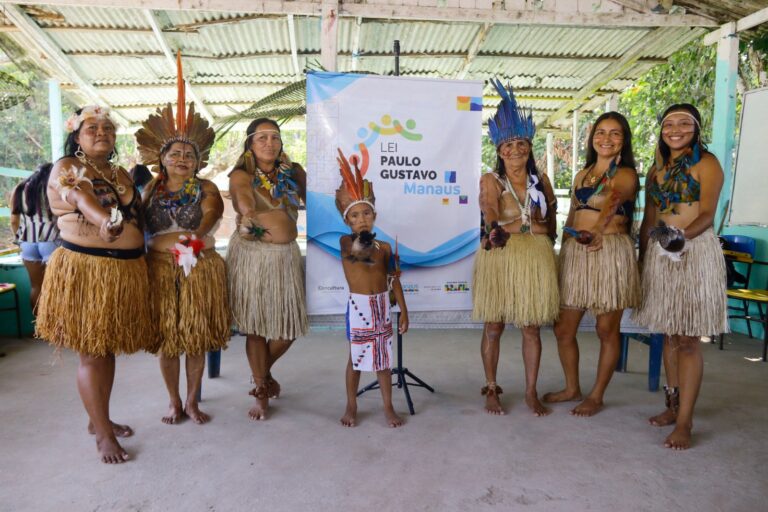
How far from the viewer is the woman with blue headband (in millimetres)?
3117

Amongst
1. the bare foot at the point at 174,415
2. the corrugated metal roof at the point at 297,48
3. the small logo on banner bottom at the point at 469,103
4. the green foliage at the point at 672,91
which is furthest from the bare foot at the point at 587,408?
the green foliage at the point at 672,91

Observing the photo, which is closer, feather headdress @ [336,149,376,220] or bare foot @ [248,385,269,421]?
feather headdress @ [336,149,376,220]

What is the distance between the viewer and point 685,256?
2799mm

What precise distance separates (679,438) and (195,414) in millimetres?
2513

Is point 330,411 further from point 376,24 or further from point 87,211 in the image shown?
point 376,24

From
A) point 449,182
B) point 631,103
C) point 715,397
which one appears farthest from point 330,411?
point 631,103

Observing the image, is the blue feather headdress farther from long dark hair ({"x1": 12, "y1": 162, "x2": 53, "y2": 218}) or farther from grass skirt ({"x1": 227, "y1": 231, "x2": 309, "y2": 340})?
long dark hair ({"x1": 12, "y1": 162, "x2": 53, "y2": 218})

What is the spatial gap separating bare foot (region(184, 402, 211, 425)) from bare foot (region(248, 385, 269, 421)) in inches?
9.5

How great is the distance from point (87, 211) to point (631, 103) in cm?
811

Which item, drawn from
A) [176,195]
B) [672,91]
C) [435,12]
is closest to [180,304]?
[176,195]

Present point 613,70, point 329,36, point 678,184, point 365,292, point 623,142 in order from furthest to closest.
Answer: point 613,70 < point 329,36 < point 623,142 < point 365,292 < point 678,184

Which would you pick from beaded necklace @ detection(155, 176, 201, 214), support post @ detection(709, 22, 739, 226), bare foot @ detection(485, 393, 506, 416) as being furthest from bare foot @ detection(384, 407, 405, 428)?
support post @ detection(709, 22, 739, 226)

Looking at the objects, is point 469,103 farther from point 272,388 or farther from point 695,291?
point 272,388

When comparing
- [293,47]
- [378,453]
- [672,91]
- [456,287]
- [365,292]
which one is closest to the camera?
[378,453]
